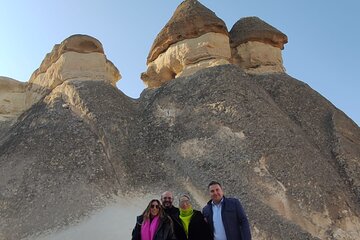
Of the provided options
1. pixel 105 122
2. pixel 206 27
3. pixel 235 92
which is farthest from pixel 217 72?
pixel 105 122

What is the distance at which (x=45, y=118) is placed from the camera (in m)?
15.8

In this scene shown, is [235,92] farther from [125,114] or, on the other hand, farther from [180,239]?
[180,239]

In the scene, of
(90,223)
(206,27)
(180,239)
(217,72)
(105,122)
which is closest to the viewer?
(180,239)

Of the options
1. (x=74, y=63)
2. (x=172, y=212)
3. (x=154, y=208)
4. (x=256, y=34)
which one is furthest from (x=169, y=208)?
(x=256, y=34)

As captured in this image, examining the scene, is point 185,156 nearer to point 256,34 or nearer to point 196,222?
point 196,222

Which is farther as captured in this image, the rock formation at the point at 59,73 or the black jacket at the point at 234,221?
the rock formation at the point at 59,73

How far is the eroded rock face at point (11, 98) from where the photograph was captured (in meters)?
20.4

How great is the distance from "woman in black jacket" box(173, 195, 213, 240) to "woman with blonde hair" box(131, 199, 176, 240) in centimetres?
16

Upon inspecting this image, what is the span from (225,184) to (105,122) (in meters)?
4.58

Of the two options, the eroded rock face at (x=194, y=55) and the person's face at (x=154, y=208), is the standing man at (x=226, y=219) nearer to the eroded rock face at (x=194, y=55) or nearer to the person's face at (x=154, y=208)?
the person's face at (x=154, y=208)

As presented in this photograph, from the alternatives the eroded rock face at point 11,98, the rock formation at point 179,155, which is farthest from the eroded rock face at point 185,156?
the eroded rock face at point 11,98

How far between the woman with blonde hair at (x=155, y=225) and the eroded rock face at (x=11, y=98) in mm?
14889

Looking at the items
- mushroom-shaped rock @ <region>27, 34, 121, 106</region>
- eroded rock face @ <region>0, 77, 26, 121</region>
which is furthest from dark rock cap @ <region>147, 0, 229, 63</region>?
eroded rock face @ <region>0, 77, 26, 121</region>

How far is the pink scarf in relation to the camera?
632cm
